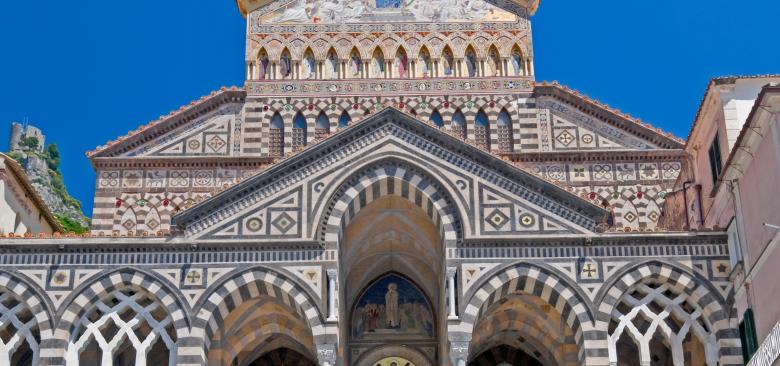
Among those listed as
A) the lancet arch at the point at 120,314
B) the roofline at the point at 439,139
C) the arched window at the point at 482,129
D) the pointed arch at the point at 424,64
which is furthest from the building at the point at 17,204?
the arched window at the point at 482,129

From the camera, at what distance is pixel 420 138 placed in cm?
2262

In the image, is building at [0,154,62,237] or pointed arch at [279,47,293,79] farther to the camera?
pointed arch at [279,47,293,79]

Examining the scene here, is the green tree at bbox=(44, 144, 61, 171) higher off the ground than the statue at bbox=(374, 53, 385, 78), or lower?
higher

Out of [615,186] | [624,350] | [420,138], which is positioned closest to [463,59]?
[615,186]

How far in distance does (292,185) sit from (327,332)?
3.32 meters

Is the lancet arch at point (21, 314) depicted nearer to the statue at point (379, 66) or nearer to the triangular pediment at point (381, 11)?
the triangular pediment at point (381, 11)

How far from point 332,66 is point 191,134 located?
178 inches

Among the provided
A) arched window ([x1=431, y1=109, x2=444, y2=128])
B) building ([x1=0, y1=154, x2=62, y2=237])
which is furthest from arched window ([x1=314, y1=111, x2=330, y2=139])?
building ([x1=0, y1=154, x2=62, y2=237])

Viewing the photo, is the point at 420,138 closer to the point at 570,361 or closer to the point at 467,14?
the point at 570,361

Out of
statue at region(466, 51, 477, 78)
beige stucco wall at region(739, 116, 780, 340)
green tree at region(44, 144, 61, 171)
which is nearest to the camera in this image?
beige stucco wall at region(739, 116, 780, 340)

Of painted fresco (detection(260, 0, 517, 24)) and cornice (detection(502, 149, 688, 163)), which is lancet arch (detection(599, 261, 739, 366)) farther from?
painted fresco (detection(260, 0, 517, 24))

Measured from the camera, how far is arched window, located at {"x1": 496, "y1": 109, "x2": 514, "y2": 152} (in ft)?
95.1

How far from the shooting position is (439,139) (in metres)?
22.5

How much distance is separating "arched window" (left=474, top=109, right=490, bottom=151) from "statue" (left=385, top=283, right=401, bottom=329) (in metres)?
5.90
